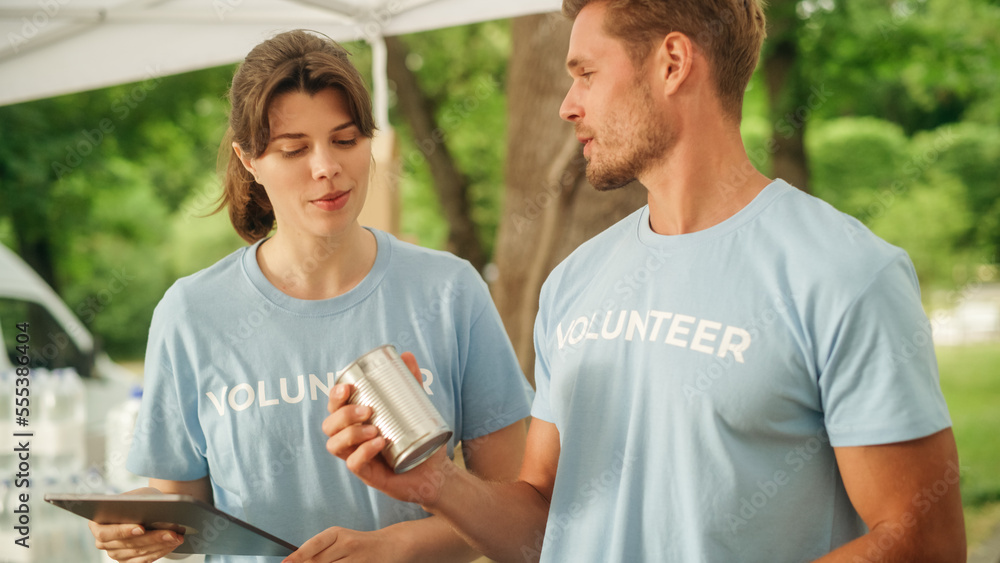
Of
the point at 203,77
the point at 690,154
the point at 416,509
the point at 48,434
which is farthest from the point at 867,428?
the point at 203,77

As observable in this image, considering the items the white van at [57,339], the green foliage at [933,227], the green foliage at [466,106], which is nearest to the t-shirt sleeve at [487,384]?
the white van at [57,339]

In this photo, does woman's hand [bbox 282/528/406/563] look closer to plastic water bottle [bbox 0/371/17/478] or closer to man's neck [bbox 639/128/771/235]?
man's neck [bbox 639/128/771/235]

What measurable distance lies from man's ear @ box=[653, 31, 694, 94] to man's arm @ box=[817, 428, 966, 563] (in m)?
0.71

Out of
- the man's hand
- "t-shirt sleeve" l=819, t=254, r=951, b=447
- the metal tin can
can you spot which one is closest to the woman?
the man's hand

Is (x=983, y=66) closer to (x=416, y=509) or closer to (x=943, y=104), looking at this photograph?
(x=416, y=509)

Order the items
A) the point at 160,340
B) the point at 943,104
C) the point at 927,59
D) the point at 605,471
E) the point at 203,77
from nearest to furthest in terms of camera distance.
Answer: the point at 605,471 → the point at 160,340 → the point at 927,59 → the point at 203,77 → the point at 943,104

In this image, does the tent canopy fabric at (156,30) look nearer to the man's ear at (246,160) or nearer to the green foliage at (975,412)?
the man's ear at (246,160)

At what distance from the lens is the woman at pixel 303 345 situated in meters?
1.78

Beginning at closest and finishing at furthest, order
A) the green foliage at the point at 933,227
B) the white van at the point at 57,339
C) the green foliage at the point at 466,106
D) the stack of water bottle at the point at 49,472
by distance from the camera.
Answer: the stack of water bottle at the point at 49,472 < the white van at the point at 57,339 < the green foliage at the point at 466,106 < the green foliage at the point at 933,227

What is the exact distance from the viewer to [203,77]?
37.5 feet

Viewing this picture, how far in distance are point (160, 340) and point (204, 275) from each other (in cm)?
19

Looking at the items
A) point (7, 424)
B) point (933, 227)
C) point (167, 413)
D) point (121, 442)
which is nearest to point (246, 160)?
point (167, 413)

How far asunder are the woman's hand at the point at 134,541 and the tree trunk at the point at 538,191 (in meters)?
2.30

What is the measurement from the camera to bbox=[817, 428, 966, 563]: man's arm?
1.21m
